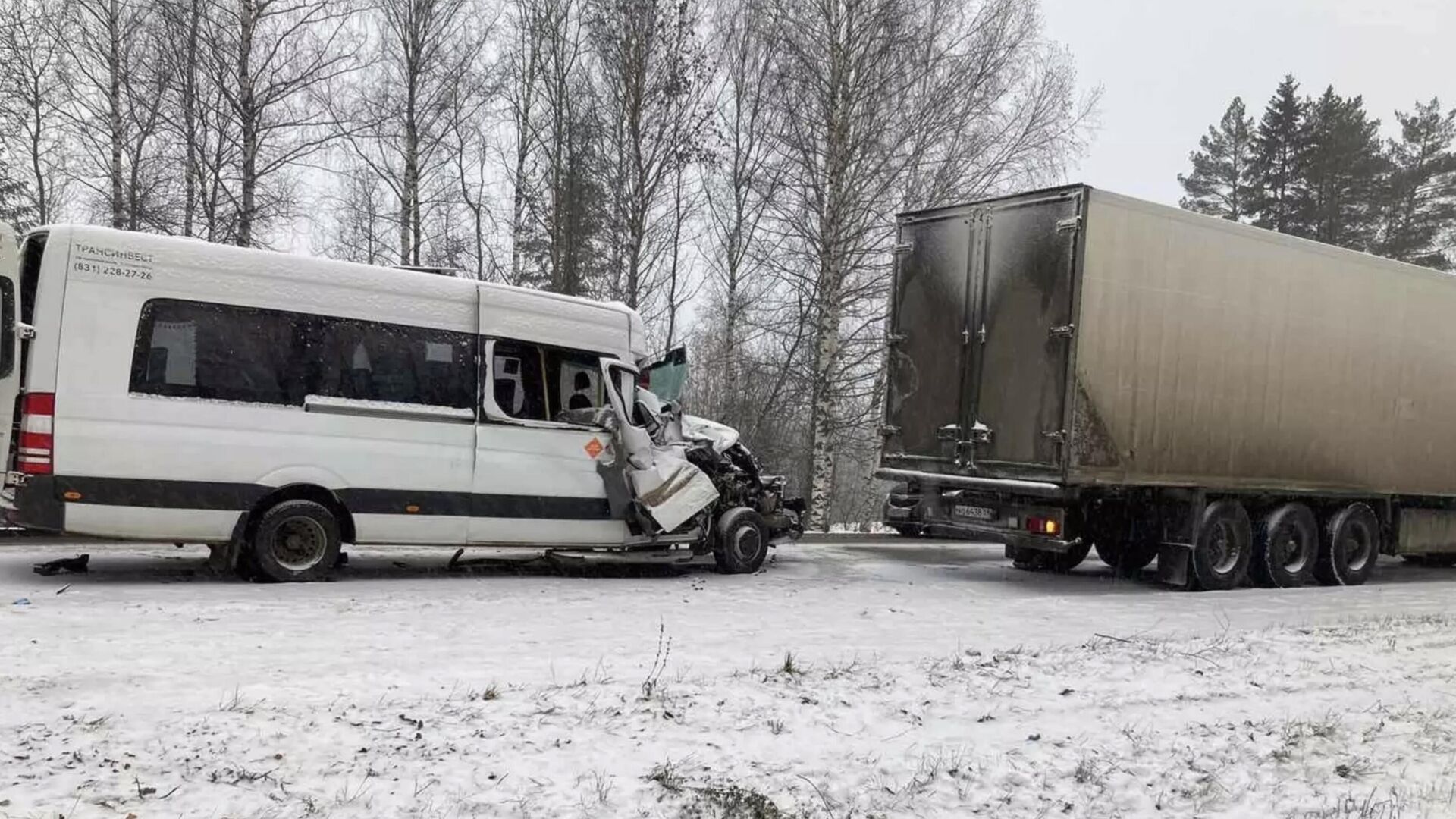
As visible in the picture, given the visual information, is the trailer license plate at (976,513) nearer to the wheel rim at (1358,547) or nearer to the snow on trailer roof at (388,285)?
the snow on trailer roof at (388,285)

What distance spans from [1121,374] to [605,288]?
44.3ft

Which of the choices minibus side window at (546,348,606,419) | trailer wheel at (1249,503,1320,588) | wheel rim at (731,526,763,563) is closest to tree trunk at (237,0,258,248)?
minibus side window at (546,348,606,419)

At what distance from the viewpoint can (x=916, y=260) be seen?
11391mm

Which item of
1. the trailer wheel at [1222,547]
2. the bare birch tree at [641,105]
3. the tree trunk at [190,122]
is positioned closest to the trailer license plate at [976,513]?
the trailer wheel at [1222,547]

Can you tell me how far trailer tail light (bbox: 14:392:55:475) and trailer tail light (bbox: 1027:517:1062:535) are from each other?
8266 mm

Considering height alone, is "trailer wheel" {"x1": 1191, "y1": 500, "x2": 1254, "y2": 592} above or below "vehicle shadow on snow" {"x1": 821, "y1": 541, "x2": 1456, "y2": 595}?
above

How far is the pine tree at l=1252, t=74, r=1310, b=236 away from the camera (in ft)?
116

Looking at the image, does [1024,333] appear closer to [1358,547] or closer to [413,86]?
[1358,547]

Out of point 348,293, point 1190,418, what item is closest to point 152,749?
point 348,293

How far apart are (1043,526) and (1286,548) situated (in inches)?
146

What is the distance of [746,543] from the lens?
10.8 meters

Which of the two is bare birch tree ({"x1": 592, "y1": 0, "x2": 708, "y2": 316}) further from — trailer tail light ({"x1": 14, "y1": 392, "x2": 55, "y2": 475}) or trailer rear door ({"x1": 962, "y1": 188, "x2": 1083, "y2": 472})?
trailer tail light ({"x1": 14, "y1": 392, "x2": 55, "y2": 475})

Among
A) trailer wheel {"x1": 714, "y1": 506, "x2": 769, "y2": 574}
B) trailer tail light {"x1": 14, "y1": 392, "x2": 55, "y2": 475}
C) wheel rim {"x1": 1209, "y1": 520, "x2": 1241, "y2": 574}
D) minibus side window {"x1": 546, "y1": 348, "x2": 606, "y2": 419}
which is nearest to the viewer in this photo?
trailer tail light {"x1": 14, "y1": 392, "x2": 55, "y2": 475}

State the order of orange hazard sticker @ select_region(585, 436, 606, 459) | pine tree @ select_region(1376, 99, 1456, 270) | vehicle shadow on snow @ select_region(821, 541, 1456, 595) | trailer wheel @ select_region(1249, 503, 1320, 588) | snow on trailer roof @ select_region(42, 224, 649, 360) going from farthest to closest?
pine tree @ select_region(1376, 99, 1456, 270)
trailer wheel @ select_region(1249, 503, 1320, 588)
vehicle shadow on snow @ select_region(821, 541, 1456, 595)
orange hazard sticker @ select_region(585, 436, 606, 459)
snow on trailer roof @ select_region(42, 224, 649, 360)
